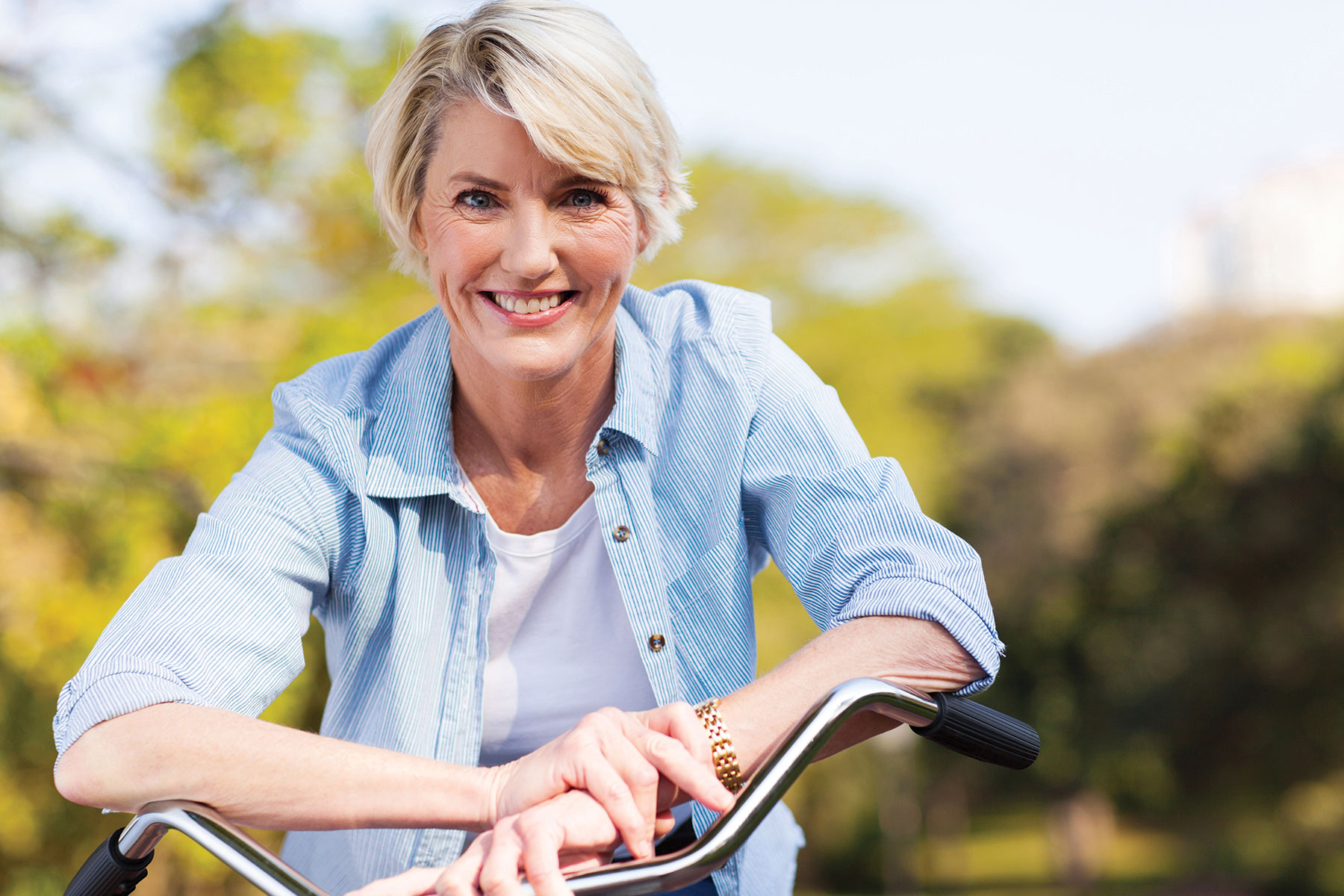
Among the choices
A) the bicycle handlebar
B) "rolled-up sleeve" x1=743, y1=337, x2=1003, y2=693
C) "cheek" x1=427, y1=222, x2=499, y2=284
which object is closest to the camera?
the bicycle handlebar

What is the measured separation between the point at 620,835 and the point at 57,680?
4.29m

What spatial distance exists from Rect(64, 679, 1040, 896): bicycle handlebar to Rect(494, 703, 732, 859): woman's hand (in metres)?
0.09

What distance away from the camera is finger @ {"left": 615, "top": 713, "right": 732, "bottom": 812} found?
115cm

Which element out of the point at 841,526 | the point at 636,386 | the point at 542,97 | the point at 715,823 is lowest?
the point at 715,823

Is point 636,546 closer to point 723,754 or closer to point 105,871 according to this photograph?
point 723,754

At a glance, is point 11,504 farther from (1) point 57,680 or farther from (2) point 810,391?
(2) point 810,391

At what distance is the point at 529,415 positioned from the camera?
1.64m

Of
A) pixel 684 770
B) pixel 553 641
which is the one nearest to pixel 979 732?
pixel 684 770

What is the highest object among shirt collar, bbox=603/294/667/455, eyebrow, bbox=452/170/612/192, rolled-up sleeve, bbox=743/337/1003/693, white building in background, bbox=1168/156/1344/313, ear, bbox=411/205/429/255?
eyebrow, bbox=452/170/612/192

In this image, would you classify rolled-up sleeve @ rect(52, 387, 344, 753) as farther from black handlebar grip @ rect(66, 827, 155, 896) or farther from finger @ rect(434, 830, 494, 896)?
finger @ rect(434, 830, 494, 896)

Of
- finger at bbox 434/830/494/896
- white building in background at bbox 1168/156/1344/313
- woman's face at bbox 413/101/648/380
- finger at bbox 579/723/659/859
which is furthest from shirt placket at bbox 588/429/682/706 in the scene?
white building in background at bbox 1168/156/1344/313

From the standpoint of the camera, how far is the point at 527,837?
42.6 inches

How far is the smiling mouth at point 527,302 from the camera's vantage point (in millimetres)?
1478

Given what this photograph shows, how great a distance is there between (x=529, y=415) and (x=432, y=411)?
13cm
